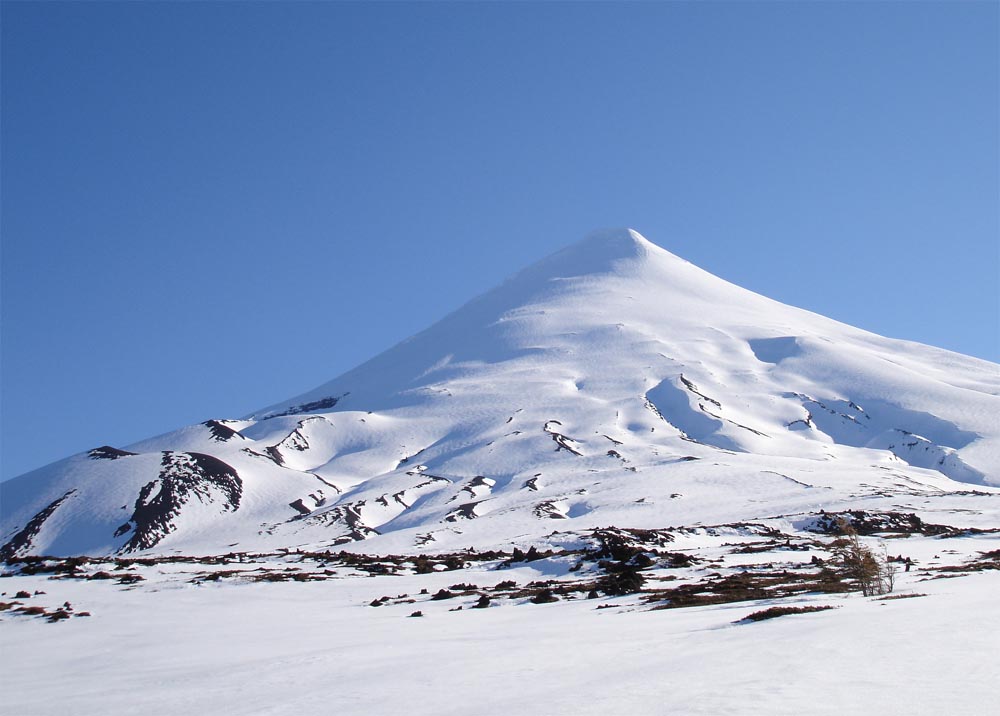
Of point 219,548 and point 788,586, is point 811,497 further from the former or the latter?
point 219,548

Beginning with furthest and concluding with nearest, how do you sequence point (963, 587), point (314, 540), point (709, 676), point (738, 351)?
point (738, 351) → point (314, 540) → point (963, 587) → point (709, 676)

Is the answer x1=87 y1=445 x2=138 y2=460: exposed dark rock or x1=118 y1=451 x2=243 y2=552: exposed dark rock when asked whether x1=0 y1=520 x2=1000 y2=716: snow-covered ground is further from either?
x1=87 y1=445 x2=138 y2=460: exposed dark rock

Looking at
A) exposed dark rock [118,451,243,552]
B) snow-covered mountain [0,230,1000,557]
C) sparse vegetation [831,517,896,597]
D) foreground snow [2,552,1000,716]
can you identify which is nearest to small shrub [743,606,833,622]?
foreground snow [2,552,1000,716]

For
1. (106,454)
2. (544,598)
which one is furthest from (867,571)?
(106,454)

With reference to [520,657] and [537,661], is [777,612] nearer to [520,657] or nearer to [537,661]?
[520,657]

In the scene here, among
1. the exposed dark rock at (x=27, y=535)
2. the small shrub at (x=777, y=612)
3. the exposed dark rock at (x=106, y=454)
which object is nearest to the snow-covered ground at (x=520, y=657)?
the small shrub at (x=777, y=612)

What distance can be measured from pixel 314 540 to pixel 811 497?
55.8m

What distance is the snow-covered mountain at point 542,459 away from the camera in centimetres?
9206

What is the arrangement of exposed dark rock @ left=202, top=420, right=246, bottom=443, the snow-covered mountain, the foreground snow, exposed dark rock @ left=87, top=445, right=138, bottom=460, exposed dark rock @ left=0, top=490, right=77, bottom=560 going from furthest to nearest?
exposed dark rock @ left=202, top=420, right=246, bottom=443, exposed dark rock @ left=87, top=445, right=138, bottom=460, exposed dark rock @ left=0, top=490, right=77, bottom=560, the snow-covered mountain, the foreground snow

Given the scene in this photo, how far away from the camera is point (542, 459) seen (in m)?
124

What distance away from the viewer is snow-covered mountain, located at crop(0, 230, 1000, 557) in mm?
92062

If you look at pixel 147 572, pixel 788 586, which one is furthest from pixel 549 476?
pixel 788 586

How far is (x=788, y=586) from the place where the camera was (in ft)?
94.8

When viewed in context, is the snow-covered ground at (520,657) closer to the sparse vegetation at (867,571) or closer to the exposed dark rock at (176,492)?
the sparse vegetation at (867,571)
